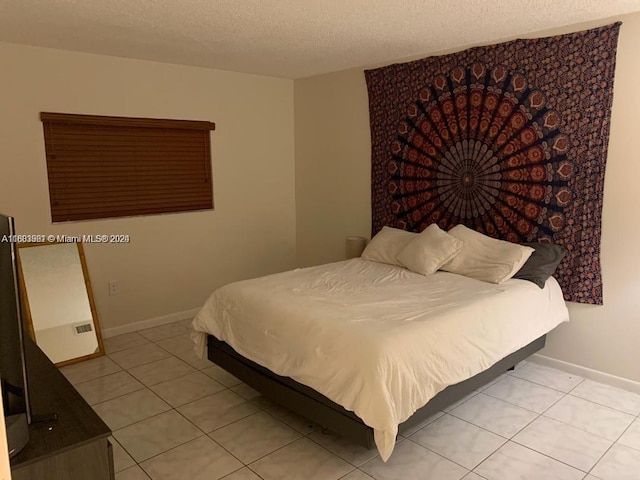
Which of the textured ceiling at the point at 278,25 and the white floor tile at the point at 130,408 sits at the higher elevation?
the textured ceiling at the point at 278,25

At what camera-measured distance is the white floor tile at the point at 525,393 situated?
2.87 metres

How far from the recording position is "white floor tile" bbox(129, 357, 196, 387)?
10.6 feet

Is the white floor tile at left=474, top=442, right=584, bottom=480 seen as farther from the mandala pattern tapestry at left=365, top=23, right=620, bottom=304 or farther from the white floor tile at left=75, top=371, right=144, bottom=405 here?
the white floor tile at left=75, top=371, right=144, bottom=405

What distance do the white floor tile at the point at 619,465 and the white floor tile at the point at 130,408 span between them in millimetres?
2330

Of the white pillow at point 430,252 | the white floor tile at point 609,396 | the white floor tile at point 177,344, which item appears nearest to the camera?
the white floor tile at point 609,396

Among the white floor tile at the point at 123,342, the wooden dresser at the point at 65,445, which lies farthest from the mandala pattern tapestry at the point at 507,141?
the wooden dresser at the point at 65,445

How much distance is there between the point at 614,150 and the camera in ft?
9.70

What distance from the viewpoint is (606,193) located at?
9.86ft

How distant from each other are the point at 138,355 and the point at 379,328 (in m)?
2.19

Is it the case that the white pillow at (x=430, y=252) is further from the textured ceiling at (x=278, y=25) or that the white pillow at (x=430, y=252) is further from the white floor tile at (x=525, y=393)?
the textured ceiling at (x=278, y=25)

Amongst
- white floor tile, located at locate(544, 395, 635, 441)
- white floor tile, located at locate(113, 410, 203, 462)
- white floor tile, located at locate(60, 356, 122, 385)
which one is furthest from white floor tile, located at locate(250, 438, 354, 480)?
white floor tile, located at locate(60, 356, 122, 385)

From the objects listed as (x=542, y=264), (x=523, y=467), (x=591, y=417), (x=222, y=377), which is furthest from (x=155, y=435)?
(x=542, y=264)

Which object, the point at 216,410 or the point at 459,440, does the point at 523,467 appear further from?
the point at 216,410

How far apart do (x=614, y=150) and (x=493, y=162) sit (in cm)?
78
